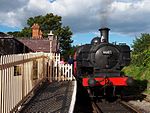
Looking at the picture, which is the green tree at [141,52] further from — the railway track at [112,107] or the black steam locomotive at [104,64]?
the railway track at [112,107]

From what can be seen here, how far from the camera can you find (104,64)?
1520 centimetres

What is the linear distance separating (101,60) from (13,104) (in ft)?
24.2

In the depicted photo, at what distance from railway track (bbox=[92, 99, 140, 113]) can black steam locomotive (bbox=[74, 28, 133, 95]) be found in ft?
1.49

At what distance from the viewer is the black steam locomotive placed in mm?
14562

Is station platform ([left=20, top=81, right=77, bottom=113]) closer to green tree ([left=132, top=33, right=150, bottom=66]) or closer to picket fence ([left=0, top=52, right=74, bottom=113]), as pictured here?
picket fence ([left=0, top=52, right=74, bottom=113])

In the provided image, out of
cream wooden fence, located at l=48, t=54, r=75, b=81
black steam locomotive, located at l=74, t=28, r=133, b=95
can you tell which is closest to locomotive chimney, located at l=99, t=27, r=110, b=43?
black steam locomotive, located at l=74, t=28, r=133, b=95

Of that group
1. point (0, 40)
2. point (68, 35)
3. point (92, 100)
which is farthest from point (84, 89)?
point (68, 35)

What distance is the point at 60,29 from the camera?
6450 centimetres

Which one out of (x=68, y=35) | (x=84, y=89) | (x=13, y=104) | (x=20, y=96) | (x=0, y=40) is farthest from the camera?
(x=68, y=35)

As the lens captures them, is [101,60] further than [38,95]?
Yes

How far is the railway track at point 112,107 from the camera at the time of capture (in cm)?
1267

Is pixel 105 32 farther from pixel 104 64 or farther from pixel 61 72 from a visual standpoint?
pixel 61 72

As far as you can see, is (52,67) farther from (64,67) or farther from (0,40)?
(0,40)

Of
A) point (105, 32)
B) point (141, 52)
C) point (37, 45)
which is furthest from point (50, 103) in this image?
point (37, 45)
